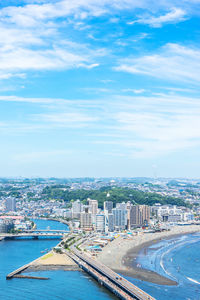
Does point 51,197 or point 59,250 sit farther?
point 51,197

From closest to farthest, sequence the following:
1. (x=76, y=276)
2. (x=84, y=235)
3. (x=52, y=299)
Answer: (x=52, y=299) → (x=76, y=276) → (x=84, y=235)

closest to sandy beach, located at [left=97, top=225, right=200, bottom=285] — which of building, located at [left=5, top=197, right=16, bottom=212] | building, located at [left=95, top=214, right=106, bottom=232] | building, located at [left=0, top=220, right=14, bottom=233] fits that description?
building, located at [left=95, top=214, right=106, bottom=232]

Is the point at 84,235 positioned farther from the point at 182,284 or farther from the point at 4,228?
the point at 182,284

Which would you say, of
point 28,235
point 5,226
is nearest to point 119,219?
point 28,235

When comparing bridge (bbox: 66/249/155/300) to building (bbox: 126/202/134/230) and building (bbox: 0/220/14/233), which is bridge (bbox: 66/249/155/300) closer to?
building (bbox: 0/220/14/233)

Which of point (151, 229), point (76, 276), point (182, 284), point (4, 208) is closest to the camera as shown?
point (182, 284)

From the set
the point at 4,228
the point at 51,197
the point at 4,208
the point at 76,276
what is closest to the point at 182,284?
the point at 76,276
